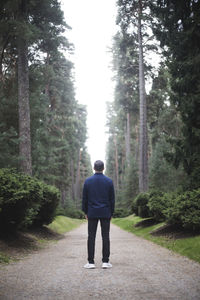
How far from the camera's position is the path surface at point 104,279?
13.3ft

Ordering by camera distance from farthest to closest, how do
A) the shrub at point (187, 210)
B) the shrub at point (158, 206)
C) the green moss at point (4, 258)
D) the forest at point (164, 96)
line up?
the shrub at point (158, 206) < the forest at point (164, 96) < the shrub at point (187, 210) < the green moss at point (4, 258)

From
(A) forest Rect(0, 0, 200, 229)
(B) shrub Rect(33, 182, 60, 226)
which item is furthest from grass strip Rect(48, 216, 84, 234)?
(B) shrub Rect(33, 182, 60, 226)

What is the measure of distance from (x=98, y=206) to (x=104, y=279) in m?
1.66

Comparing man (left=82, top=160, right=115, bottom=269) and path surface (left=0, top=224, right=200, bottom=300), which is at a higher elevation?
man (left=82, top=160, right=115, bottom=269)

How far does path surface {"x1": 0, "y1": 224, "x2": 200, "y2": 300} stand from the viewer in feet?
13.3

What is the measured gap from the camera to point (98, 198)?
6.41m

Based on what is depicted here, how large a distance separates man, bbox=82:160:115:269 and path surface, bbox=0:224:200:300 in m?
0.42

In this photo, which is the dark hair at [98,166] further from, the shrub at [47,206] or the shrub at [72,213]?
the shrub at [72,213]

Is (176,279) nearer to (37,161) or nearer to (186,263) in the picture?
(186,263)

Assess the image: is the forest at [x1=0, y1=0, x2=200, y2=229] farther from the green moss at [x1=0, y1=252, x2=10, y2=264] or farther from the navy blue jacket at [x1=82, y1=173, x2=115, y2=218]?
the navy blue jacket at [x1=82, y1=173, x2=115, y2=218]

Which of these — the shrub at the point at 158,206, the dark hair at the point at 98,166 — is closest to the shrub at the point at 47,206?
the shrub at the point at 158,206

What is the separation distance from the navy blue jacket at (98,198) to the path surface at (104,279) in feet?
3.57

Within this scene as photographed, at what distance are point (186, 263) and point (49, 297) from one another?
3.52m

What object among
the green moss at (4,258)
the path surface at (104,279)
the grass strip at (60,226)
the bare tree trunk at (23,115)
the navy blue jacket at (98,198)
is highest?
the bare tree trunk at (23,115)
